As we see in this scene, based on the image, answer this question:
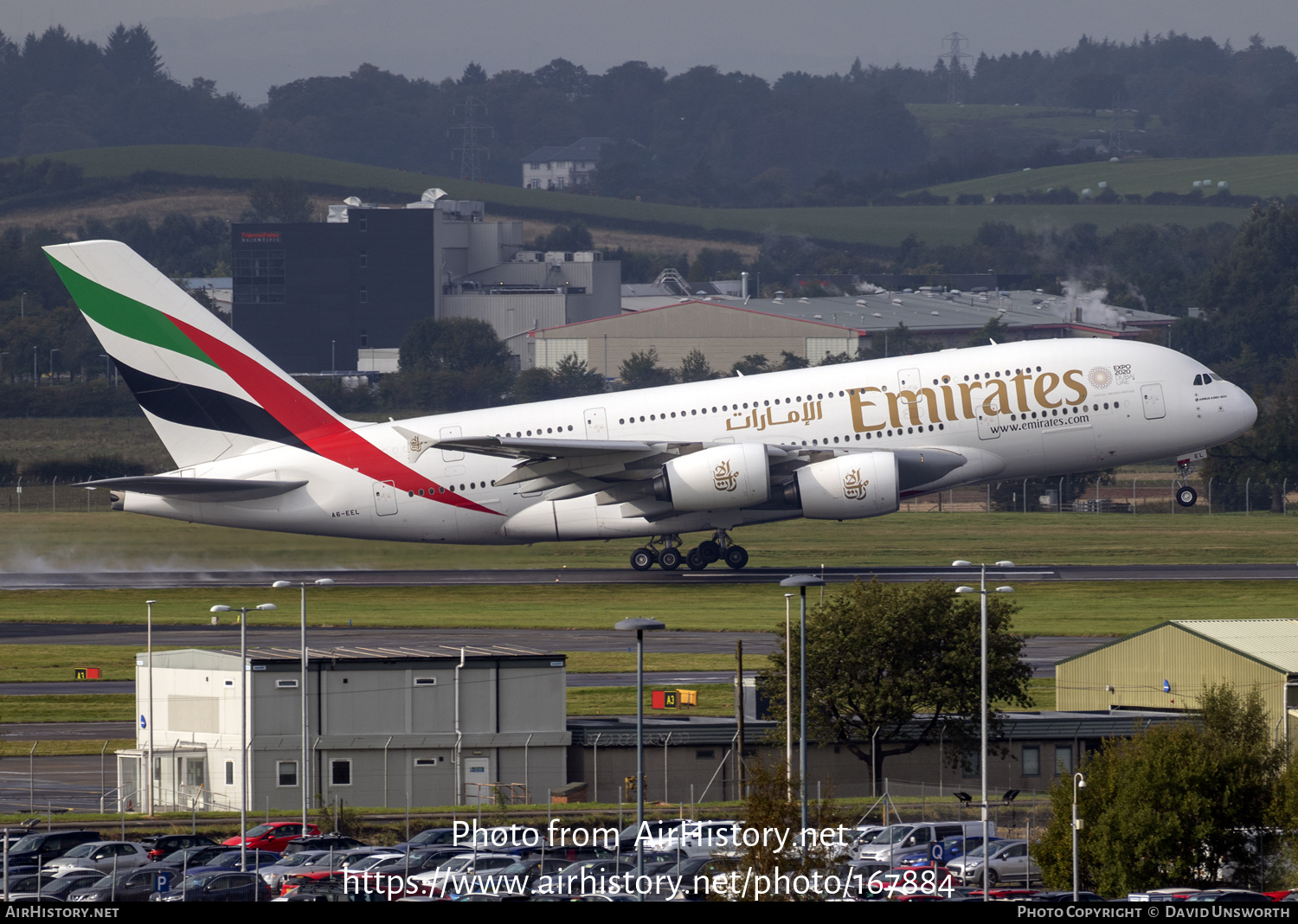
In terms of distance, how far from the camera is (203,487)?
61.6m

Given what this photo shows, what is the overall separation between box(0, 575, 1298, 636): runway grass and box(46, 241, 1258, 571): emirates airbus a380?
93.0 inches

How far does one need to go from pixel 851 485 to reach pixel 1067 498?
44770 mm

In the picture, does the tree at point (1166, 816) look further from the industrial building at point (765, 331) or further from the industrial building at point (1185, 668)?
the industrial building at point (765, 331)

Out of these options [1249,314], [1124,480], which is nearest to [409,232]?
[1249,314]

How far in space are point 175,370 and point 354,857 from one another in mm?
32712

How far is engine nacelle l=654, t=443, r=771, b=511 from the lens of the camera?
6128 centimetres

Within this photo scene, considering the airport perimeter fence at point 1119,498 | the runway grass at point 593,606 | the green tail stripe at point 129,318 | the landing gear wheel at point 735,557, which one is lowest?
the runway grass at point 593,606

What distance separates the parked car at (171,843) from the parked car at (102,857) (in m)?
0.58

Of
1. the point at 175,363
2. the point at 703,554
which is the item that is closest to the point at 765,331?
the point at 703,554

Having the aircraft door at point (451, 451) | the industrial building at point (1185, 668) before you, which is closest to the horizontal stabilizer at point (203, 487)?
the aircraft door at point (451, 451)

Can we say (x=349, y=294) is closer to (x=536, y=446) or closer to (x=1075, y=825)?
(x=536, y=446)

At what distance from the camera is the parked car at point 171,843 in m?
35.3

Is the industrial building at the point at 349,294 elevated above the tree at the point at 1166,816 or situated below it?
above

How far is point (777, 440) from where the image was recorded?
63.3 metres
